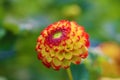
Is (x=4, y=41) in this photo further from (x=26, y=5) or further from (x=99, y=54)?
(x=26, y=5)

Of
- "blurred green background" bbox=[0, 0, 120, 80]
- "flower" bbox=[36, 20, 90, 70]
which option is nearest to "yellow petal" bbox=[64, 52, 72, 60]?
"flower" bbox=[36, 20, 90, 70]

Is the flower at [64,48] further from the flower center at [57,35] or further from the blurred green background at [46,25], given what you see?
the blurred green background at [46,25]

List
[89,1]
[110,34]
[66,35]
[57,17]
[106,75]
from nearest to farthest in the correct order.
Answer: [66,35] → [106,75] → [110,34] → [57,17] → [89,1]

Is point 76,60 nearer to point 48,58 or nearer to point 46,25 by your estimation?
point 48,58

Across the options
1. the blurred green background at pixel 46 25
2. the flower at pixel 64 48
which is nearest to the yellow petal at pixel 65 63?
the flower at pixel 64 48

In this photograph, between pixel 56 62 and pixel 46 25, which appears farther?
pixel 46 25

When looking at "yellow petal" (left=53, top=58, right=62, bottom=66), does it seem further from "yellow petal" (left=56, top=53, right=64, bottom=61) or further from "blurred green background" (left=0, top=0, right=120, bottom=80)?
"blurred green background" (left=0, top=0, right=120, bottom=80)

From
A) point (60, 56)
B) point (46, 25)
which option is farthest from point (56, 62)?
point (46, 25)

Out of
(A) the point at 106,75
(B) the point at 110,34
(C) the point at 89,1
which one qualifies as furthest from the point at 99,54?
(C) the point at 89,1
